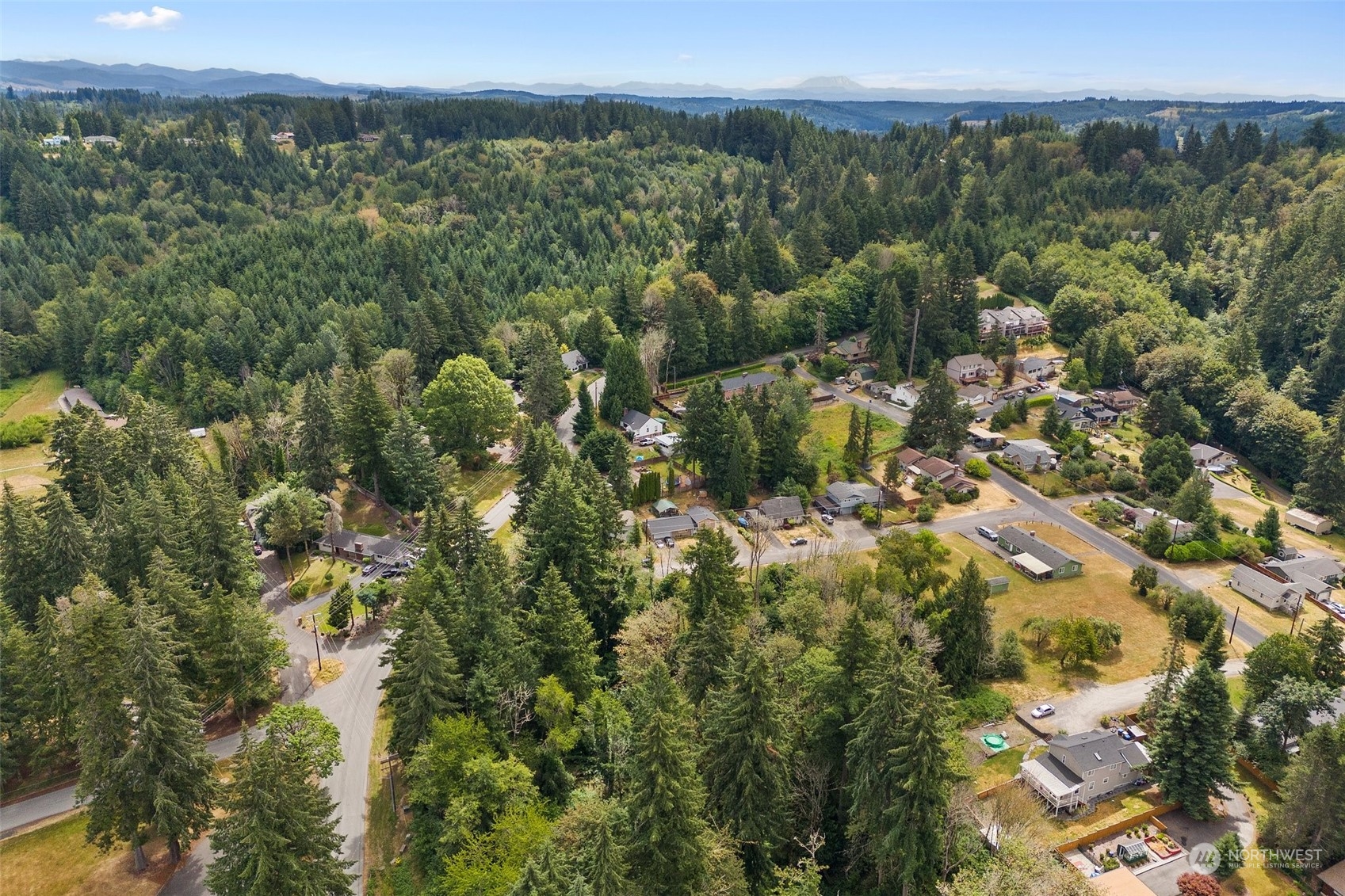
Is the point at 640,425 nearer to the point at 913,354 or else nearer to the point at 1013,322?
the point at 913,354

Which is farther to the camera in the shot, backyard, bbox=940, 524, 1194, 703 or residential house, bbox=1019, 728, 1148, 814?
backyard, bbox=940, 524, 1194, 703

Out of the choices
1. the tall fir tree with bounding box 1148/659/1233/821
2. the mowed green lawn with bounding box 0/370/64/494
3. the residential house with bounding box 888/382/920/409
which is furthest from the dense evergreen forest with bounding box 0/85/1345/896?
the tall fir tree with bounding box 1148/659/1233/821

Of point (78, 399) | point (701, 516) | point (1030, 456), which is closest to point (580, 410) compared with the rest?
point (701, 516)

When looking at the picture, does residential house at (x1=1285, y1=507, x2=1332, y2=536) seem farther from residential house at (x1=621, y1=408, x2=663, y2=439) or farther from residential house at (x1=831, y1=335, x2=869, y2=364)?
residential house at (x1=621, y1=408, x2=663, y2=439)

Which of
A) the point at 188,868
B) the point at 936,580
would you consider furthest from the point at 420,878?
the point at 936,580

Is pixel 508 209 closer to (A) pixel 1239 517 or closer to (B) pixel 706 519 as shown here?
(B) pixel 706 519

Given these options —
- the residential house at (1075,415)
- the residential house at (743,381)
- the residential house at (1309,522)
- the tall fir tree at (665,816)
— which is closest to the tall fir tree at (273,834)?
the tall fir tree at (665,816)

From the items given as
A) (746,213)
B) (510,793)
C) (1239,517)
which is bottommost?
(1239,517)
